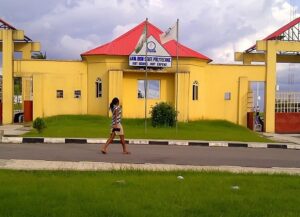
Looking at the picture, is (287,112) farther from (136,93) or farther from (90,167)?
(90,167)

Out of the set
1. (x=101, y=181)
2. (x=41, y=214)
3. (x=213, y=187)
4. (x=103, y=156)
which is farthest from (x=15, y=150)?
(x=41, y=214)

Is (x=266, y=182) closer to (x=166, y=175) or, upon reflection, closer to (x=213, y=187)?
(x=213, y=187)

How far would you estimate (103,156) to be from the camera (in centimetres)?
1243

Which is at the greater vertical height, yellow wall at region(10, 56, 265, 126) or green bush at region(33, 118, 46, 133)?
yellow wall at region(10, 56, 265, 126)

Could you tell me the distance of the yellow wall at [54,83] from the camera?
2694 centimetres

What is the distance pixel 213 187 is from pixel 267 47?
22.2m

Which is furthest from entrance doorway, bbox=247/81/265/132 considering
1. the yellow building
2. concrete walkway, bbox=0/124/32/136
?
concrete walkway, bbox=0/124/32/136

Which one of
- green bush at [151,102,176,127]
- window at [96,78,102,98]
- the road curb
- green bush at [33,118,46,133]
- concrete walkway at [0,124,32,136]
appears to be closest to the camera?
the road curb

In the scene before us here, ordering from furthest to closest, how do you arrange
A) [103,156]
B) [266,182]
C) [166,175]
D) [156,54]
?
[156,54]
[103,156]
[166,175]
[266,182]

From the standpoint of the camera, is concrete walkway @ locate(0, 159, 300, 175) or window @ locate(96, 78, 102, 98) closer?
concrete walkway @ locate(0, 159, 300, 175)

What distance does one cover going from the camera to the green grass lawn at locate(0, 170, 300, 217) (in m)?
5.29

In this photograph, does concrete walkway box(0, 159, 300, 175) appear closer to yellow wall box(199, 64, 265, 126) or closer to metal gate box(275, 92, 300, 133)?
yellow wall box(199, 64, 265, 126)

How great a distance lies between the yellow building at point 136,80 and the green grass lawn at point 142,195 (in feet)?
60.0

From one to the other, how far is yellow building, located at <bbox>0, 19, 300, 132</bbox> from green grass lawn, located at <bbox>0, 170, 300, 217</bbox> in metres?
18.3
